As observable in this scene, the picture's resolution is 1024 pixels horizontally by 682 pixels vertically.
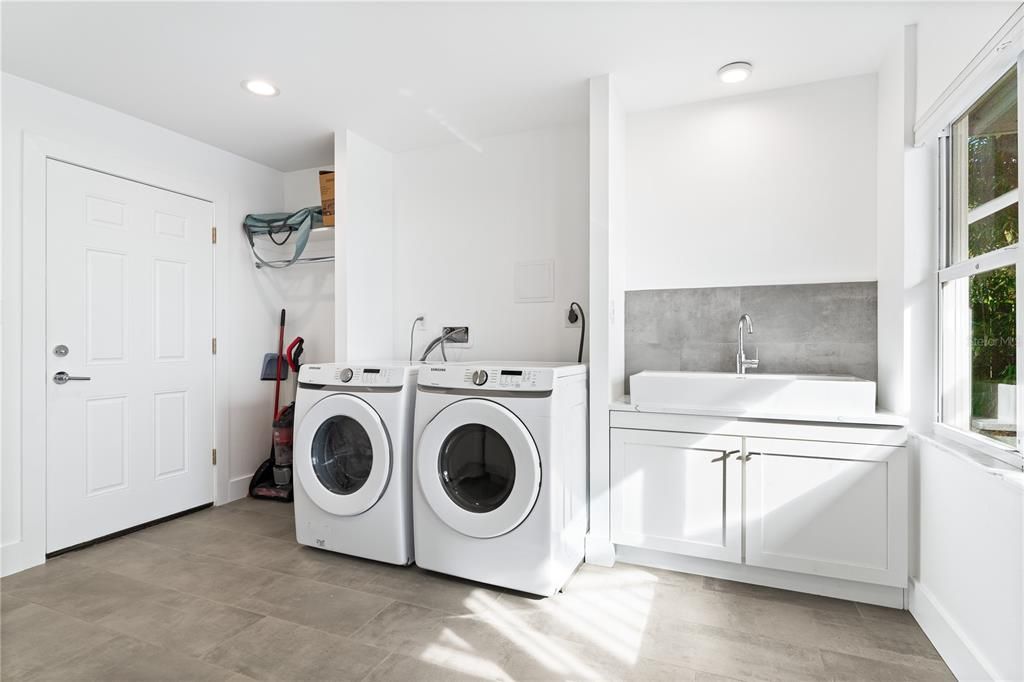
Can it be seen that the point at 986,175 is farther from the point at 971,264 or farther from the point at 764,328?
the point at 764,328

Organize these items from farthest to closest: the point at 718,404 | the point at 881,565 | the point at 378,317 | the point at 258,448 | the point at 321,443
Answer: the point at 258,448
the point at 378,317
the point at 321,443
the point at 718,404
the point at 881,565

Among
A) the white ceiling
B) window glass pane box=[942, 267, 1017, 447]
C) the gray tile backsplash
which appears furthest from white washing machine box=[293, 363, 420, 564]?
window glass pane box=[942, 267, 1017, 447]

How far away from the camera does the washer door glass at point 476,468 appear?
2.16 m

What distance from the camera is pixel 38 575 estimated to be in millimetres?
2309

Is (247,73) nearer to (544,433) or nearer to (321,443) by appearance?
(321,443)

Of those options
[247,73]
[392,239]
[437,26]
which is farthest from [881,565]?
[247,73]

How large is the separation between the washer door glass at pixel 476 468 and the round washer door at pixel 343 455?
12.4 inches

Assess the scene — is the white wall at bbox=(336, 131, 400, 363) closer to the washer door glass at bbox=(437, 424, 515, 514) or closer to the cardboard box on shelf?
the cardboard box on shelf

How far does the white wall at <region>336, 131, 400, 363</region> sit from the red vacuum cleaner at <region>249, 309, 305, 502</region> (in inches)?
23.0

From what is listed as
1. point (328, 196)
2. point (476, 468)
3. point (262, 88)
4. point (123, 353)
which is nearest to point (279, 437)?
point (123, 353)

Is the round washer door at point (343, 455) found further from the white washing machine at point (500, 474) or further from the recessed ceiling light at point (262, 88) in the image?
the recessed ceiling light at point (262, 88)

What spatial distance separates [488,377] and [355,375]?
0.75 metres

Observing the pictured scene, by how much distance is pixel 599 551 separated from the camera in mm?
2422

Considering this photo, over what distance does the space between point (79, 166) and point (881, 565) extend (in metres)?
4.31
